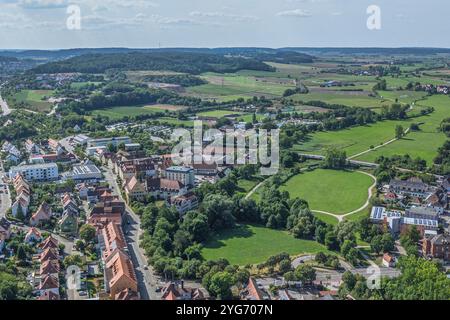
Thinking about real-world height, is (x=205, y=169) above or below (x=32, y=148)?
below

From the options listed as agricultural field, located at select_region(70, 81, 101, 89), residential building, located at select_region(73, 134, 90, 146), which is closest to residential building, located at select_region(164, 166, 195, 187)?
residential building, located at select_region(73, 134, 90, 146)

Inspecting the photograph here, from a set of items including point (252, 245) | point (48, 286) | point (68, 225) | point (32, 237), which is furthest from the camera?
point (68, 225)

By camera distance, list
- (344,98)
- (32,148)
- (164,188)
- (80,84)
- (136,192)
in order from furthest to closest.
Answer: (80,84), (344,98), (32,148), (164,188), (136,192)

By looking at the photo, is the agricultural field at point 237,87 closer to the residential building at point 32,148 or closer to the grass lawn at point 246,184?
the residential building at point 32,148

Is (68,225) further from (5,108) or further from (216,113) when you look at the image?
(5,108)

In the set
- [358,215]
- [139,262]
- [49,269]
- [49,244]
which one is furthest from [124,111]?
[49,269]

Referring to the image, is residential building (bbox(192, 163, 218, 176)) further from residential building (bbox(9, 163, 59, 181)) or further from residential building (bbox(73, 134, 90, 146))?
residential building (bbox(73, 134, 90, 146))
